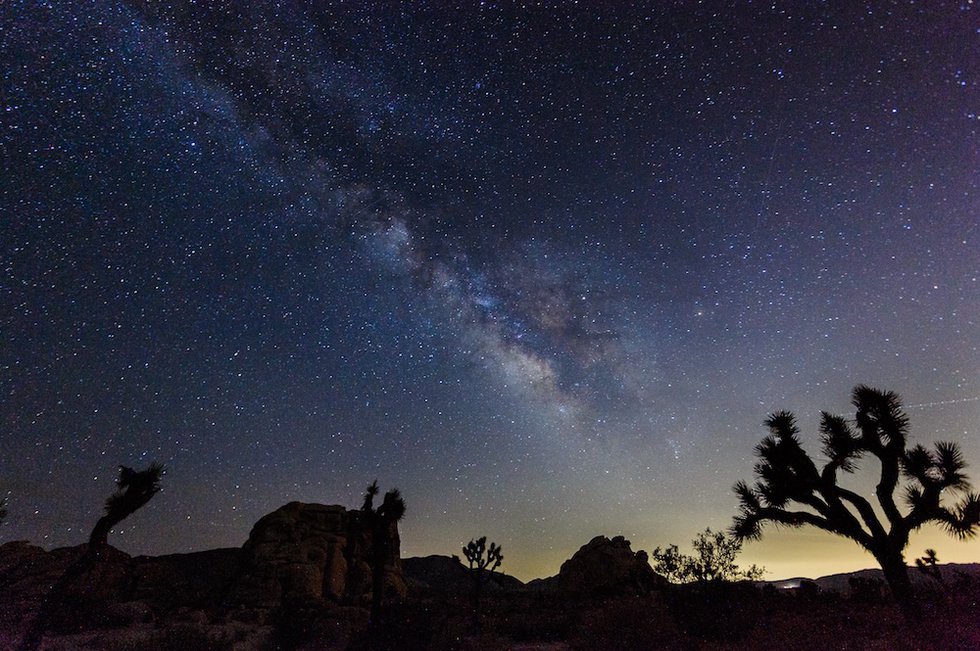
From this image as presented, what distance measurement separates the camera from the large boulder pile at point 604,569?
129 ft

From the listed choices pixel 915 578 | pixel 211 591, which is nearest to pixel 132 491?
pixel 211 591

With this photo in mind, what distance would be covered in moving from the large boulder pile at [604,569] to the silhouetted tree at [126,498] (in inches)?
1233

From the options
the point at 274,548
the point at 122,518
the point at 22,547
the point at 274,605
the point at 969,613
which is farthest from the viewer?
the point at 274,548

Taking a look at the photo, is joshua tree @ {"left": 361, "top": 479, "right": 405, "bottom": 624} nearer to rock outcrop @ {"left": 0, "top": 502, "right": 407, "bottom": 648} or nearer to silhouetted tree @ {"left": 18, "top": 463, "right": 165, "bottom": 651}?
rock outcrop @ {"left": 0, "top": 502, "right": 407, "bottom": 648}

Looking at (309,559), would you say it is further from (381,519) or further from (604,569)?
(604,569)

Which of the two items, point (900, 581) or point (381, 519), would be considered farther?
point (381, 519)

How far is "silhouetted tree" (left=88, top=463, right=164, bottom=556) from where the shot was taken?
55.1ft

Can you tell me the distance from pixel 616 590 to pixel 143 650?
3098 cm

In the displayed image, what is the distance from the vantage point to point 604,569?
42.3m

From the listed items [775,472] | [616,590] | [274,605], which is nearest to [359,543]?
[274,605]

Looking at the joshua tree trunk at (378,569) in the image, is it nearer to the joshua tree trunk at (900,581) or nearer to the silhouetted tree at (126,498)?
the silhouetted tree at (126,498)

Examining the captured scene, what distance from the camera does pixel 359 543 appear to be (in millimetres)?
39406

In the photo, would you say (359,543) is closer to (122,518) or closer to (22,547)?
(22,547)

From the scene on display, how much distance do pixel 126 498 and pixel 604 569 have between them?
3647 centimetres
